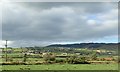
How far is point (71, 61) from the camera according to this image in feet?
270

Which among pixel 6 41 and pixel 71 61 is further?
pixel 6 41

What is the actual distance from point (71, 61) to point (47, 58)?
931cm

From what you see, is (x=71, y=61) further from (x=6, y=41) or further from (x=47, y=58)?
(x=6, y=41)

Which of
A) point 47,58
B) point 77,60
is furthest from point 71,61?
point 47,58

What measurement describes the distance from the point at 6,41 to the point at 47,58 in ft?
91.2

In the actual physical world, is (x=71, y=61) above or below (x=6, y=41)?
below

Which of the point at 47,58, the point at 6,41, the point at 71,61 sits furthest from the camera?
the point at 6,41

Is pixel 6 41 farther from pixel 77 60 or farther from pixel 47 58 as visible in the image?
pixel 77 60

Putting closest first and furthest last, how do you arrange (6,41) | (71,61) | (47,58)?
(71,61) → (47,58) → (6,41)

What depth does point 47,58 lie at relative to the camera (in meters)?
88.2

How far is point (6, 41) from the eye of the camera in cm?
10981

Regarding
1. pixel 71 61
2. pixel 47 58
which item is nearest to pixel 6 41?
pixel 47 58

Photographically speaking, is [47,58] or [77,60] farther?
[47,58]

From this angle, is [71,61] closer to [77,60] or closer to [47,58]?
[77,60]
